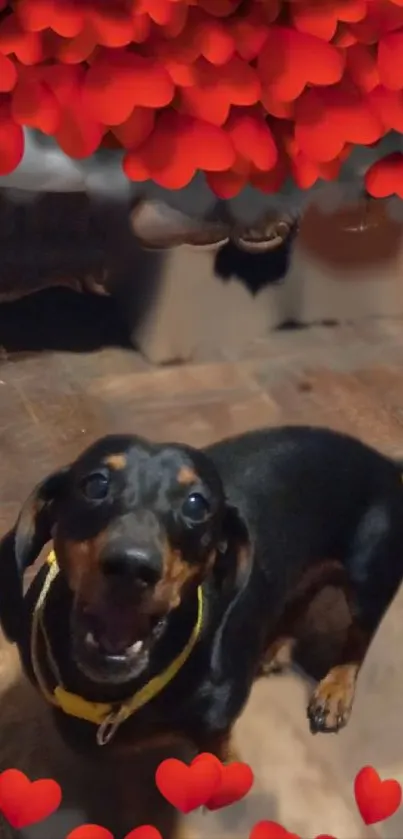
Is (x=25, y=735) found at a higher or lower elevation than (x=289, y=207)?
lower

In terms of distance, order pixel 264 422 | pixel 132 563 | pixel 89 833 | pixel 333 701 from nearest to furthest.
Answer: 1. pixel 132 563
2. pixel 89 833
3. pixel 333 701
4. pixel 264 422

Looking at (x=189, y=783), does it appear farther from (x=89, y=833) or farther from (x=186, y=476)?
(x=186, y=476)

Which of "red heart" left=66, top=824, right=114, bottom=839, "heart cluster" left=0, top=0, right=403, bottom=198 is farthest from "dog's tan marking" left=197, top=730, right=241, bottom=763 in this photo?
"heart cluster" left=0, top=0, right=403, bottom=198

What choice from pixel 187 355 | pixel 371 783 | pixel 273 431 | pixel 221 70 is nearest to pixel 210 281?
pixel 187 355

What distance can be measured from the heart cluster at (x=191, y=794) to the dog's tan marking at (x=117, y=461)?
0.91 ft

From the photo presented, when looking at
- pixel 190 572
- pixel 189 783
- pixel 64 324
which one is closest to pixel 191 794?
pixel 189 783

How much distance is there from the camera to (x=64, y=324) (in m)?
1.24

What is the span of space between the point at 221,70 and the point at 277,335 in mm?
524

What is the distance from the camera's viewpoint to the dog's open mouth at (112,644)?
80cm

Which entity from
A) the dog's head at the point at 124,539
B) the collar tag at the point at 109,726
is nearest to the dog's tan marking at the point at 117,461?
the dog's head at the point at 124,539

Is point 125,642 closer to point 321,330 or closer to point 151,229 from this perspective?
point 151,229

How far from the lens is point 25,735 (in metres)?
0.96

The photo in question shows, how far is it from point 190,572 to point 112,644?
0.29 ft

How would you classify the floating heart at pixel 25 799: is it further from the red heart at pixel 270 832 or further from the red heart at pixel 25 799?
the red heart at pixel 270 832
